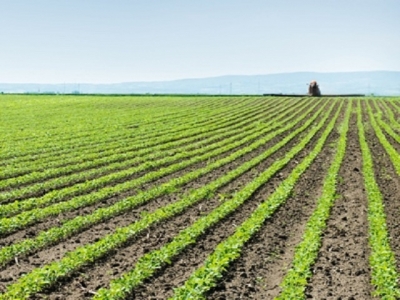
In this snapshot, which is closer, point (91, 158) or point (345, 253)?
point (345, 253)

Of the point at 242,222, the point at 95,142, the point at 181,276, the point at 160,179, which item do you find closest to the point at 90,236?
the point at 181,276

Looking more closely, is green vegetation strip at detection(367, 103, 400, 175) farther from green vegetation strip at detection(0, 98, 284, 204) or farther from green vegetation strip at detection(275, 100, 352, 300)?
green vegetation strip at detection(0, 98, 284, 204)

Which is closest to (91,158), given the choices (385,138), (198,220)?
(198,220)

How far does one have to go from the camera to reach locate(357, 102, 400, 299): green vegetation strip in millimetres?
7821

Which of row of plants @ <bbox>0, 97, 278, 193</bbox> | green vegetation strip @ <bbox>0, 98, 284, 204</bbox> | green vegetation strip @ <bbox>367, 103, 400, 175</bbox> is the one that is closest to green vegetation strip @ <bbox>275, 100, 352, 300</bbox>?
green vegetation strip @ <bbox>367, 103, 400, 175</bbox>

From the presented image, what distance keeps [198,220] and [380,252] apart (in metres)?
4.09

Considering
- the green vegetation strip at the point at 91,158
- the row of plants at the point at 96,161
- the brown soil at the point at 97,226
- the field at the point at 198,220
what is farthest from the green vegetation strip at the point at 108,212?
the green vegetation strip at the point at 91,158

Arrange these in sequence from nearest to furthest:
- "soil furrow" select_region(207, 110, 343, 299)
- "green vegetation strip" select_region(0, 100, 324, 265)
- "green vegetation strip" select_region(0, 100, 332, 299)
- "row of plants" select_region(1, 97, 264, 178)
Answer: "green vegetation strip" select_region(0, 100, 332, 299)
"soil furrow" select_region(207, 110, 343, 299)
"green vegetation strip" select_region(0, 100, 324, 265)
"row of plants" select_region(1, 97, 264, 178)

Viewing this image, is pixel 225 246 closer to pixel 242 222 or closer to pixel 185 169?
pixel 242 222

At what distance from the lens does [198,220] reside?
11.3m

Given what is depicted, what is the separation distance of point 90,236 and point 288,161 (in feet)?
35.6

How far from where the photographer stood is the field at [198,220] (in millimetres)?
8000

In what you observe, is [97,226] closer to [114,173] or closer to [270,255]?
[270,255]

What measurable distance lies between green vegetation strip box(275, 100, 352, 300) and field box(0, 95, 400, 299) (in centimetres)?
3
